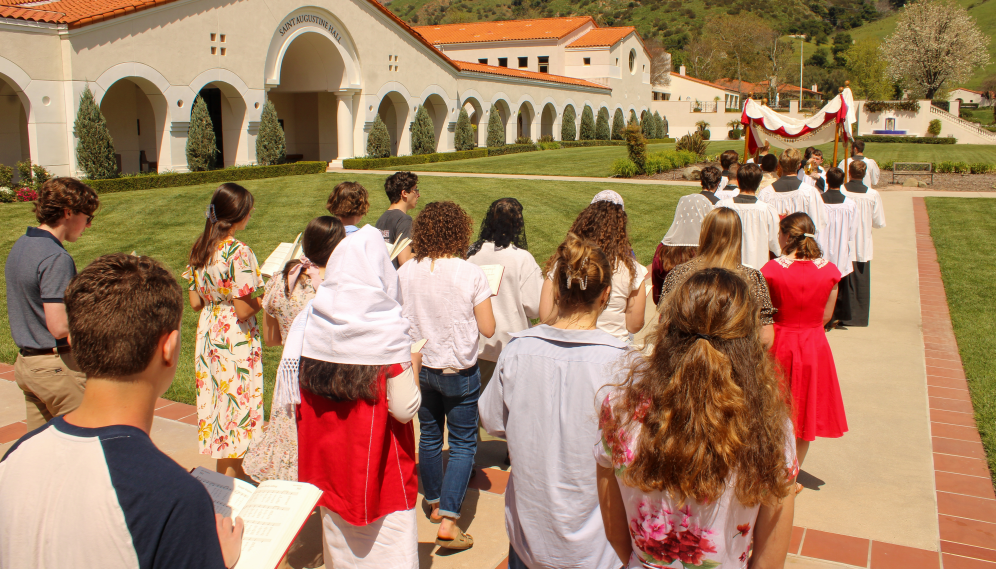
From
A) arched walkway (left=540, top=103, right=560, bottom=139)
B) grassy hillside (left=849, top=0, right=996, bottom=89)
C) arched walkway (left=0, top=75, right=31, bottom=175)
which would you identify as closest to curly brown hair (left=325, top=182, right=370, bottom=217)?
arched walkway (left=0, top=75, right=31, bottom=175)

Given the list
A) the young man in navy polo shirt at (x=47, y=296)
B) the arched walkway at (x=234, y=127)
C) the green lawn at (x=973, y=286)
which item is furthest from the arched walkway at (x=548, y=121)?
the young man in navy polo shirt at (x=47, y=296)

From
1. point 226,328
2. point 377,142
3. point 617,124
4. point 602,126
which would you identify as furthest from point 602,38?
point 226,328

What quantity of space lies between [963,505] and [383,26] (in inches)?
1123

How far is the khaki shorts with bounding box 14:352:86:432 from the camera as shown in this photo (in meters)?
3.53

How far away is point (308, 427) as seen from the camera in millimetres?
2990

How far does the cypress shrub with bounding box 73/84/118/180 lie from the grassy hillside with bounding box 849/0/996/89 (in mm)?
110751

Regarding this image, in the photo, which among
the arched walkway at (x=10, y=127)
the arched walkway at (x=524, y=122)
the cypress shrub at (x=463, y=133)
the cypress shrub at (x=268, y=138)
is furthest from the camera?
the arched walkway at (x=524, y=122)

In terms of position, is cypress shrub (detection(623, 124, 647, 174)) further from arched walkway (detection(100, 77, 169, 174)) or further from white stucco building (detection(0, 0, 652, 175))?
arched walkway (detection(100, 77, 169, 174))

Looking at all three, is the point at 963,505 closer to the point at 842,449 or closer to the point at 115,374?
the point at 842,449

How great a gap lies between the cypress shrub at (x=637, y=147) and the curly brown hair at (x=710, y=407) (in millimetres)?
22251

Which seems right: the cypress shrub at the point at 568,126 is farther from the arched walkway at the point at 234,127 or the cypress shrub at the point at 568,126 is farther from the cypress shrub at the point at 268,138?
the arched walkway at the point at 234,127

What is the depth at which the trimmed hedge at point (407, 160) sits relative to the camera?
88.3 feet

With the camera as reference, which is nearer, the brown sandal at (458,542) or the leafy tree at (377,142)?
the brown sandal at (458,542)

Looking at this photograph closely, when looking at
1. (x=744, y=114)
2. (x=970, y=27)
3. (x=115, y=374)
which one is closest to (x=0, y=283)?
(x=115, y=374)
